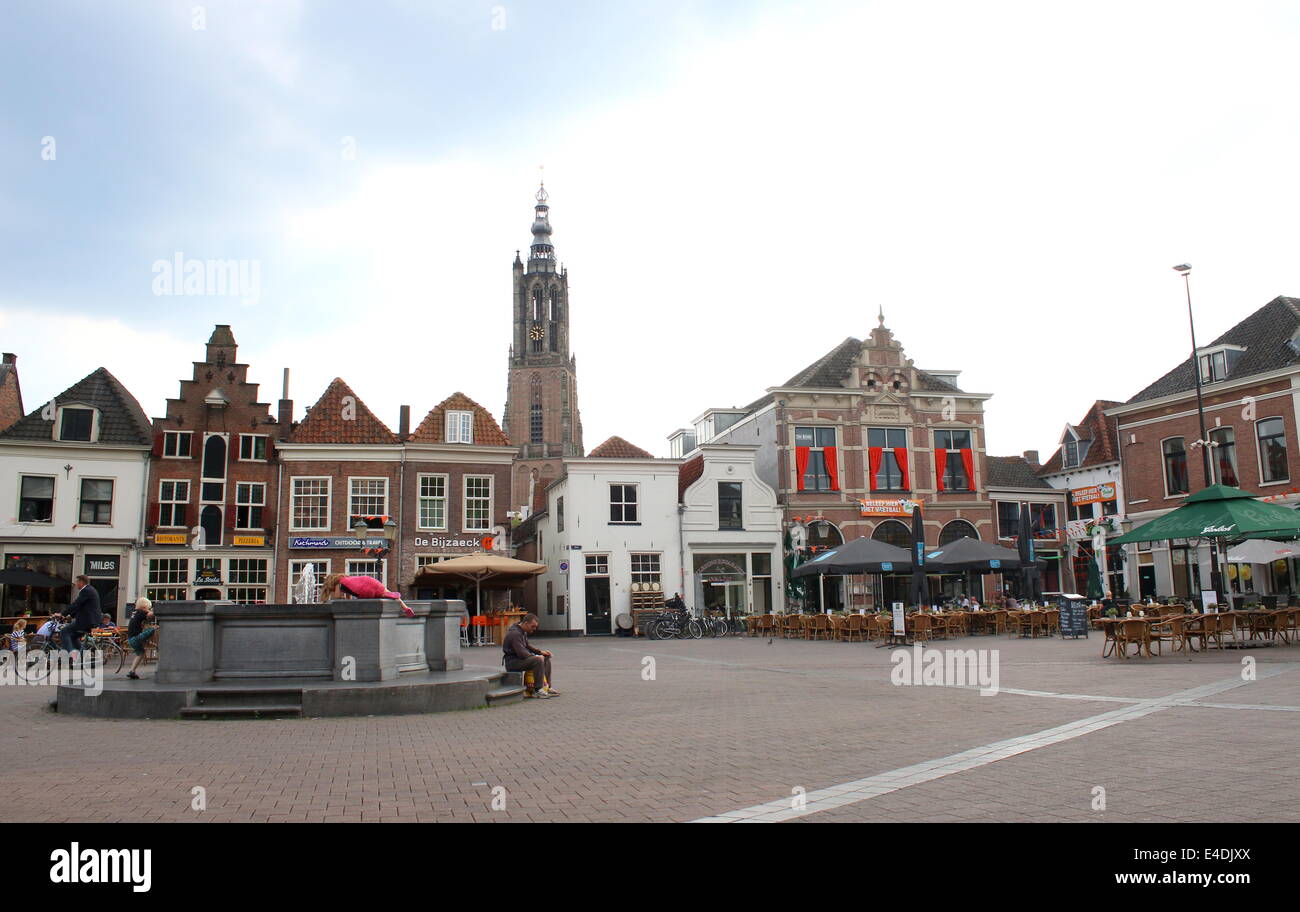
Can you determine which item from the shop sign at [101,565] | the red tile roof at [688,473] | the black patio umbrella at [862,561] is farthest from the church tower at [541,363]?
the black patio umbrella at [862,561]

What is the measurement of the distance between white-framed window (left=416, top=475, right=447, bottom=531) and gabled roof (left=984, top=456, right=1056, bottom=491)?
26194mm

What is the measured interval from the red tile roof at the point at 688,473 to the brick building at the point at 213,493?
1574 centimetres

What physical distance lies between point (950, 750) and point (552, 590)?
3154 centimetres

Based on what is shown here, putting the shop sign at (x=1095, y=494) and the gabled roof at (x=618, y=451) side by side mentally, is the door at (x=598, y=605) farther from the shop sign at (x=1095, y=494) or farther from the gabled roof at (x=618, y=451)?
the shop sign at (x=1095, y=494)

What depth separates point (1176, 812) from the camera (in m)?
5.64

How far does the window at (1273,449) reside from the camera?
32750 millimetres

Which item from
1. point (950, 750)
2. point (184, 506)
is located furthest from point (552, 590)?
point (950, 750)

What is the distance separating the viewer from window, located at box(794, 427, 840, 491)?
4144 centimetres

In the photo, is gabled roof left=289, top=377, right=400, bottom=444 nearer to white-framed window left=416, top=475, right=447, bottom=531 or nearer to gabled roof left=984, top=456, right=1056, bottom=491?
white-framed window left=416, top=475, right=447, bottom=531

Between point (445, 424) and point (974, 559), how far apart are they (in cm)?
2010

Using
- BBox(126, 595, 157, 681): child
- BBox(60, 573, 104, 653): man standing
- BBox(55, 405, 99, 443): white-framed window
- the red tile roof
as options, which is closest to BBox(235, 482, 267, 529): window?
BBox(55, 405, 99, 443): white-framed window

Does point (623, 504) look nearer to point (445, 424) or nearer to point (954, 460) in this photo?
point (445, 424)

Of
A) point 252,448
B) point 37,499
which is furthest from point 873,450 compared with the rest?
point 37,499

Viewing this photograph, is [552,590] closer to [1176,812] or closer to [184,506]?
[184,506]
